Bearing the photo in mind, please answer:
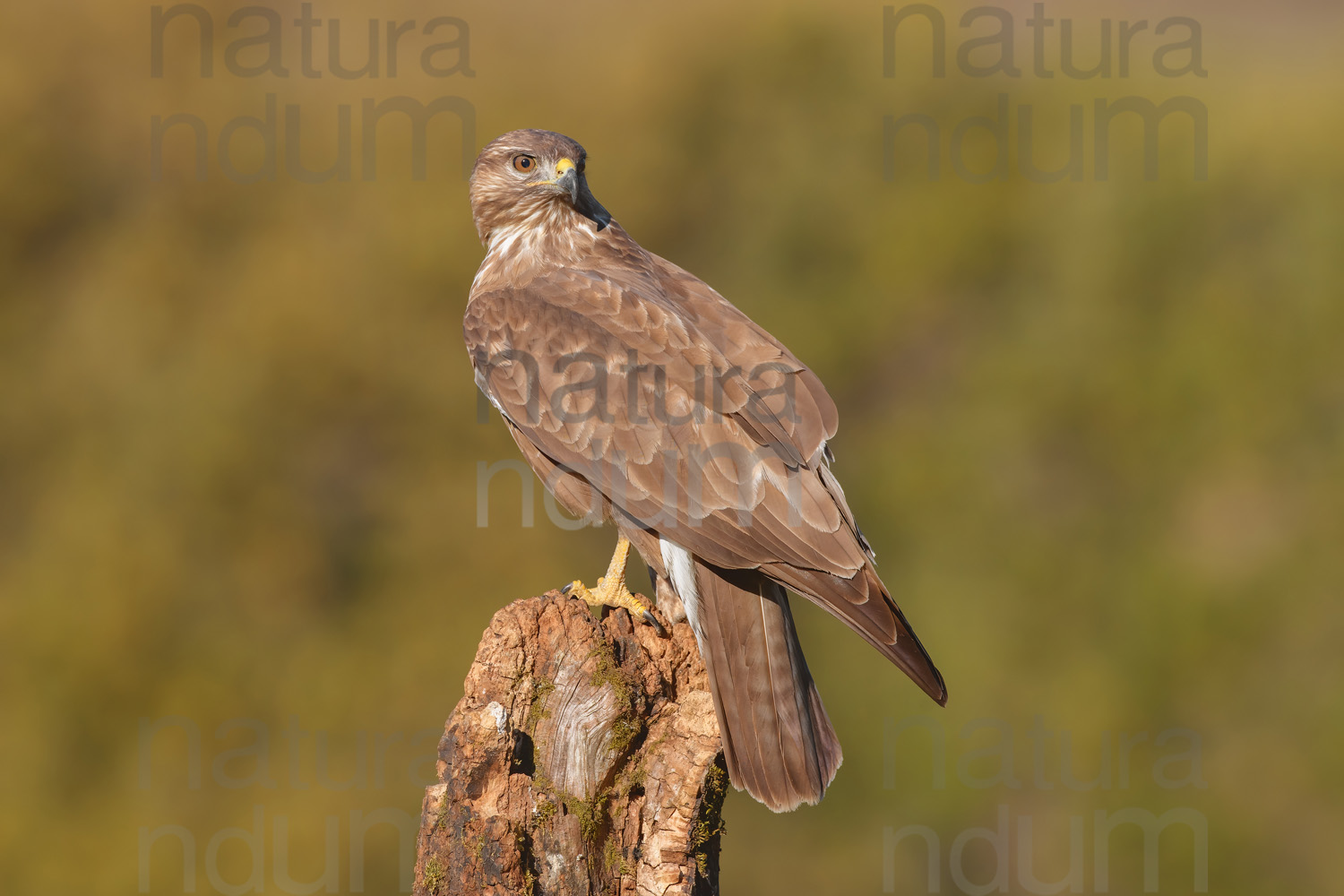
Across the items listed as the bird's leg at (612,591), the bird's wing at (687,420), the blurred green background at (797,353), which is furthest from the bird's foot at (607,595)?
the blurred green background at (797,353)

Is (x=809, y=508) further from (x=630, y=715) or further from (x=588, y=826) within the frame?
(x=588, y=826)

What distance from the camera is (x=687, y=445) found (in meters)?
4.50

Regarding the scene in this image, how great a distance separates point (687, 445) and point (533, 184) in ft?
5.44

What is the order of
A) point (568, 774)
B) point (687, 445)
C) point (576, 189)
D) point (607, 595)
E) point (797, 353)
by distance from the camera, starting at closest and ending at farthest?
point (568, 774) < point (687, 445) < point (607, 595) < point (576, 189) < point (797, 353)

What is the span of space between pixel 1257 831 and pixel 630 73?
9.04 metres

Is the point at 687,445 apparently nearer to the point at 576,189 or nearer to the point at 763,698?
the point at 763,698

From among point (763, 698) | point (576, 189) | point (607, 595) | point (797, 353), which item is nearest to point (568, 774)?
point (763, 698)

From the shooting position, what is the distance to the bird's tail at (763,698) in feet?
13.0

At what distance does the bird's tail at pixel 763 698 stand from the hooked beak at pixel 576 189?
6.79 feet

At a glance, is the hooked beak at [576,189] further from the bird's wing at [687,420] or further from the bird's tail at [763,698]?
the bird's tail at [763,698]

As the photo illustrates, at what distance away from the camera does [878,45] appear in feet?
39.2

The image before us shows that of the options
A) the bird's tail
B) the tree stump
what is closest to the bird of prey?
the bird's tail

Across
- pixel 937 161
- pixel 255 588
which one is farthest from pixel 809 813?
pixel 937 161

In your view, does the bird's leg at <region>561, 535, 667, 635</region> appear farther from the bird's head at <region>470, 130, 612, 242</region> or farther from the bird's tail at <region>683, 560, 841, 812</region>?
the bird's head at <region>470, 130, 612, 242</region>
